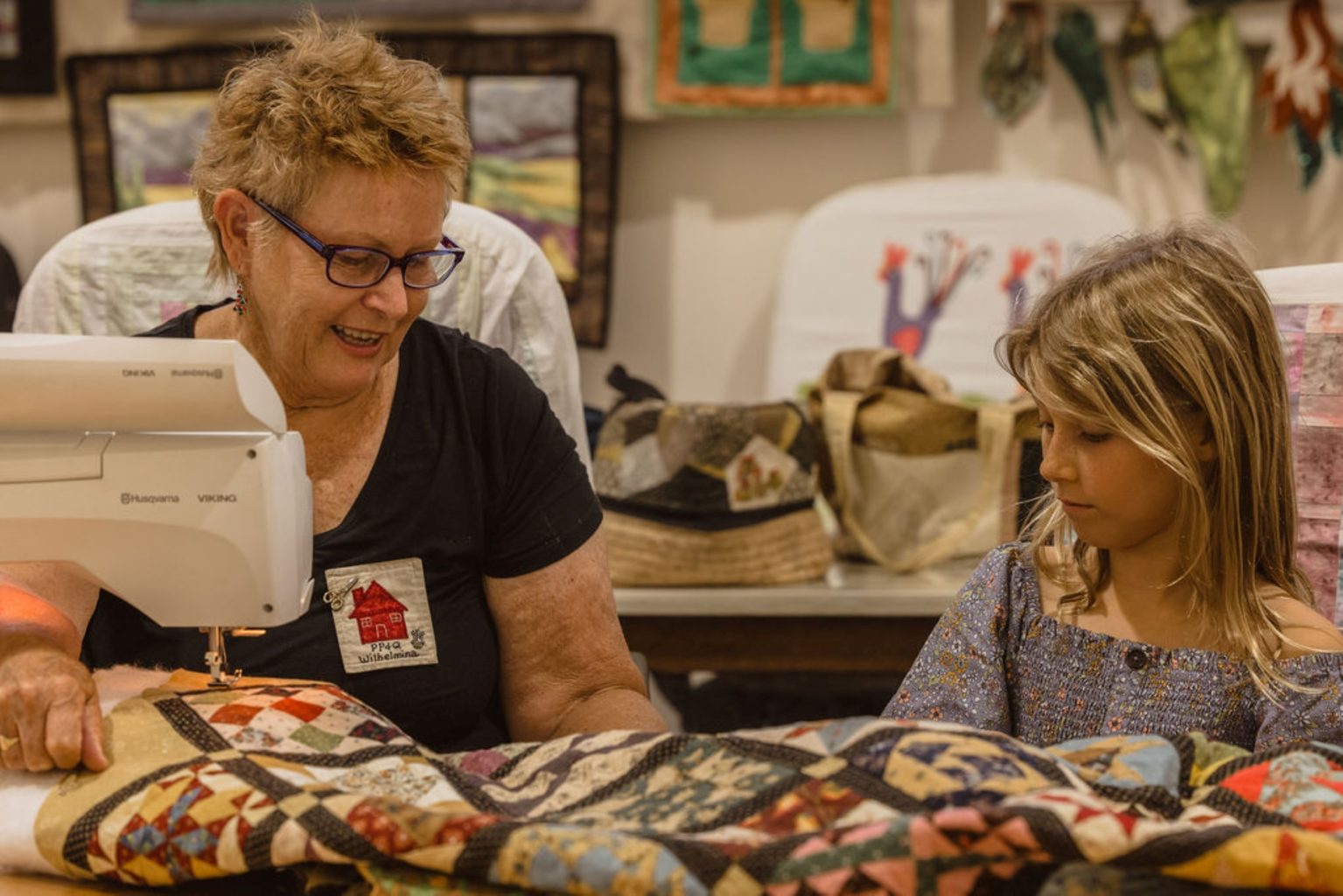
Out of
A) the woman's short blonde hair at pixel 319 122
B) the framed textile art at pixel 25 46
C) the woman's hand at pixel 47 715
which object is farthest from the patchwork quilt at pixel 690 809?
the framed textile art at pixel 25 46

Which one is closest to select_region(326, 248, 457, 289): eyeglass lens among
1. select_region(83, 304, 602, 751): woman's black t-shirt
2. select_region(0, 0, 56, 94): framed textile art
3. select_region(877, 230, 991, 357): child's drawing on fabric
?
select_region(83, 304, 602, 751): woman's black t-shirt

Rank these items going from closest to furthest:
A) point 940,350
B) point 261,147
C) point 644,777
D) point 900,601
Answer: point 644,777 < point 261,147 < point 900,601 < point 940,350

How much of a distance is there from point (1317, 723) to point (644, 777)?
0.64 meters

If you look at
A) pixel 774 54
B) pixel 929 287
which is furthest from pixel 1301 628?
pixel 774 54

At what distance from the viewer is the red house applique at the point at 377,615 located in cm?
155

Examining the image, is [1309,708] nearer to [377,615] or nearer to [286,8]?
[377,615]

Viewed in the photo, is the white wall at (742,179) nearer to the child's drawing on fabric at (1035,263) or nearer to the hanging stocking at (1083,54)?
the hanging stocking at (1083,54)

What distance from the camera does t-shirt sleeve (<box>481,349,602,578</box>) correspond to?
1.65 metres

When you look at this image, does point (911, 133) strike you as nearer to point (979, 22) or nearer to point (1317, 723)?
point (979, 22)

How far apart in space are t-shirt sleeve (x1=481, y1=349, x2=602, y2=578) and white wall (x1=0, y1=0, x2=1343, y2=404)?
1795 mm

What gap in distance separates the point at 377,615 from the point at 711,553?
1.07 m

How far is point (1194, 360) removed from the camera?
4.50ft

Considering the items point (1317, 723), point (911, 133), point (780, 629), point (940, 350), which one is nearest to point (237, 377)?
point (1317, 723)

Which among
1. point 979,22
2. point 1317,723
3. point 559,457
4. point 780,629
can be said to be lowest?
point 780,629
